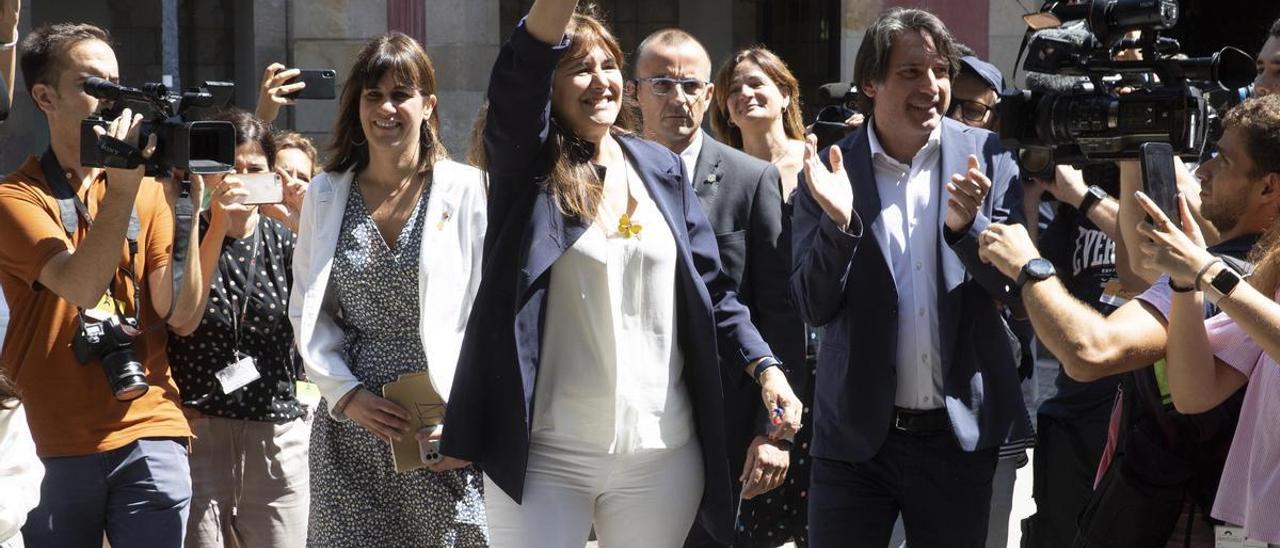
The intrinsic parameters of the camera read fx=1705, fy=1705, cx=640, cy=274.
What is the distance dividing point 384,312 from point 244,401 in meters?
1.17

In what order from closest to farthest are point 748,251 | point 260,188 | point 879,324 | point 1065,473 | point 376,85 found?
point 879,324 < point 376,85 < point 748,251 < point 260,188 < point 1065,473

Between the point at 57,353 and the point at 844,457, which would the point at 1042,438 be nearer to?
the point at 844,457

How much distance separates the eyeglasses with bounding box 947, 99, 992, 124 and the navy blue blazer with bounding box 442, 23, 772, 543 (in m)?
2.22

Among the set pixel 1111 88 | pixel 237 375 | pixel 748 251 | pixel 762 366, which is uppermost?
pixel 1111 88

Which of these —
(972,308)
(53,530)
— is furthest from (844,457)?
(53,530)

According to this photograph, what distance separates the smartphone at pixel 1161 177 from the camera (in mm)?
3729

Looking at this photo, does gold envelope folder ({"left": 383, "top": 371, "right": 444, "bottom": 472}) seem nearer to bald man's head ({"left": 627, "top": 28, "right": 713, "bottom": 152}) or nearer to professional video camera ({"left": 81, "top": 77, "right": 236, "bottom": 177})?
professional video camera ({"left": 81, "top": 77, "right": 236, "bottom": 177})

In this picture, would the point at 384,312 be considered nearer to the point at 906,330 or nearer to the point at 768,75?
the point at 906,330

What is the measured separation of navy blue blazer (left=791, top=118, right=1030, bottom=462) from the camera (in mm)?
4645

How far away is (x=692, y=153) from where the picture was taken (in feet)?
17.8

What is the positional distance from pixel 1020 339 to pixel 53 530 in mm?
3157

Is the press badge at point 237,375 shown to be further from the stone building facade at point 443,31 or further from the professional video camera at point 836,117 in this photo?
the stone building facade at point 443,31

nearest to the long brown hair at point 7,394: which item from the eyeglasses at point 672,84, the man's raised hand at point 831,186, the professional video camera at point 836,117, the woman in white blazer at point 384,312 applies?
the woman in white blazer at point 384,312

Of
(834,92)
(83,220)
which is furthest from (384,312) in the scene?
(834,92)
